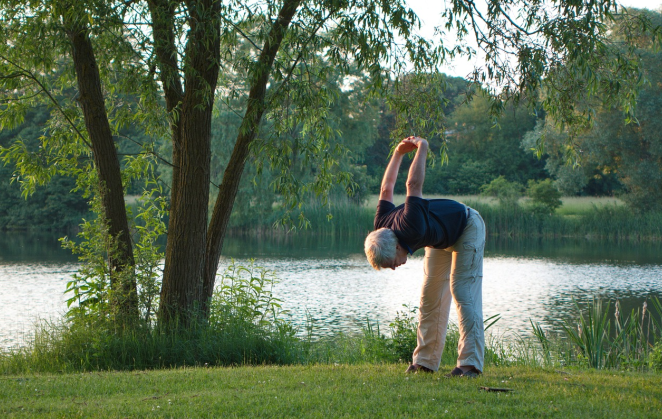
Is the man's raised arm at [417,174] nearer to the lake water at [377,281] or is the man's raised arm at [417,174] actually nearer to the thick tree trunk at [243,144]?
the thick tree trunk at [243,144]

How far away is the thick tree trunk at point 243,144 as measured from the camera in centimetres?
730

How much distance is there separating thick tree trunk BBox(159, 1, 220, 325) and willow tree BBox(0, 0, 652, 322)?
0.01 meters

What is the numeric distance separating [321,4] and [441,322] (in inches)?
148

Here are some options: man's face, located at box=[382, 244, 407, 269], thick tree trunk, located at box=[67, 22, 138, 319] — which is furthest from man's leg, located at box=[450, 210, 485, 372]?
thick tree trunk, located at box=[67, 22, 138, 319]

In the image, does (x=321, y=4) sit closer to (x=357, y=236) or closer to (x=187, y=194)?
(x=187, y=194)

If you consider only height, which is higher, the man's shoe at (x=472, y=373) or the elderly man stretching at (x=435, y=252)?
the elderly man stretching at (x=435, y=252)

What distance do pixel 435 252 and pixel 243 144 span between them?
3.51 meters

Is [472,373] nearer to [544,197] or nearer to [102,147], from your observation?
[102,147]

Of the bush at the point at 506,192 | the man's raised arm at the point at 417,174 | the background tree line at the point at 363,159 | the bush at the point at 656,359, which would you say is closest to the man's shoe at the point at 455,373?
the man's raised arm at the point at 417,174

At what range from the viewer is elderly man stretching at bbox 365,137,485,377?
4242 millimetres

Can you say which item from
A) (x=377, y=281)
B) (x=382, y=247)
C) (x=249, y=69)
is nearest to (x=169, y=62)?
(x=249, y=69)

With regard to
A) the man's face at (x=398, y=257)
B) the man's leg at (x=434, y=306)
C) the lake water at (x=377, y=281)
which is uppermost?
the man's face at (x=398, y=257)

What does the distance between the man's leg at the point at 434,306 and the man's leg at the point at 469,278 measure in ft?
0.43

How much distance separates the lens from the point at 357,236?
3019 centimetres
